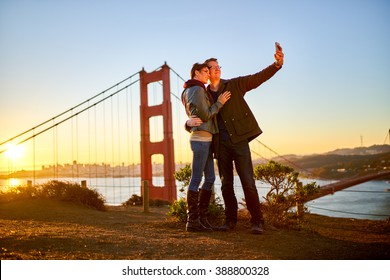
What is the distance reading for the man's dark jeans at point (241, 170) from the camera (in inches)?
119

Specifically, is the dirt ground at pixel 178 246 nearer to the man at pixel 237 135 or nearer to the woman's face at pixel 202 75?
the man at pixel 237 135

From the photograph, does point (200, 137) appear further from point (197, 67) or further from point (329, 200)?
point (329, 200)

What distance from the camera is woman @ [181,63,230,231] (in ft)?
9.72

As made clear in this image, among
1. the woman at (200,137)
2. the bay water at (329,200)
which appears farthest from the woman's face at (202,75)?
the bay water at (329,200)

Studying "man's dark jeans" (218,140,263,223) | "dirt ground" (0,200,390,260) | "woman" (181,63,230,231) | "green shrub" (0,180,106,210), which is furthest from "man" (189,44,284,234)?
"green shrub" (0,180,106,210)

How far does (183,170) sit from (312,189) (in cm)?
143

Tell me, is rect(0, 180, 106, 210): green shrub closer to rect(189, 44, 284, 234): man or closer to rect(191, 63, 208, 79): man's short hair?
rect(189, 44, 284, 234): man

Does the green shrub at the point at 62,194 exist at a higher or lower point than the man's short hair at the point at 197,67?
lower

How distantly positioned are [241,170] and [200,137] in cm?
47

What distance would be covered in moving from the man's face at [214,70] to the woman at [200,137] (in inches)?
2.8

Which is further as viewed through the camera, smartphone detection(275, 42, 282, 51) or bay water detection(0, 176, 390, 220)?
bay water detection(0, 176, 390, 220)

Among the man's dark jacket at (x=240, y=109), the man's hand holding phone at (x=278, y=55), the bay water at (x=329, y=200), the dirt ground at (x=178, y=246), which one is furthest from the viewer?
the bay water at (x=329, y=200)
